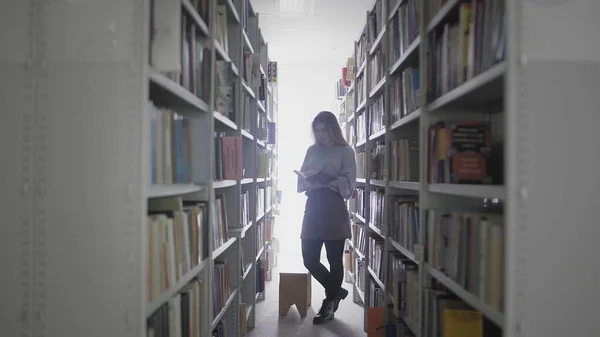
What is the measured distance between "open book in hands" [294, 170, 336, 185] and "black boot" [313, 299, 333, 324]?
900mm

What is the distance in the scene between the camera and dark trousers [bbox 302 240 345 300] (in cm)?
Result: 313

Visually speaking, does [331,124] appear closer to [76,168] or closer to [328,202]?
[328,202]

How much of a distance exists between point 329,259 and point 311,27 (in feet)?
9.71

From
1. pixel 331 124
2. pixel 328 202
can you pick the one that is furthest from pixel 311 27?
pixel 328 202

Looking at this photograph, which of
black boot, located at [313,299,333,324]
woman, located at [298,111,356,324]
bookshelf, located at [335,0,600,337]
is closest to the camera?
bookshelf, located at [335,0,600,337]

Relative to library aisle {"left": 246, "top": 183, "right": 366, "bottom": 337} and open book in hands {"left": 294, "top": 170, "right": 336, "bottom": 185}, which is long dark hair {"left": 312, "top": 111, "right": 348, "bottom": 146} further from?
library aisle {"left": 246, "top": 183, "right": 366, "bottom": 337}

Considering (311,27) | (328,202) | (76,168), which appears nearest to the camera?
(76,168)

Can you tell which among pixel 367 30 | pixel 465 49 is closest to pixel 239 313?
pixel 465 49

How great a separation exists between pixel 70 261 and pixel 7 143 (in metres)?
0.35

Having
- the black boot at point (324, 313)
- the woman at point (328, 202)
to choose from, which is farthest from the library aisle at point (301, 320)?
the woman at point (328, 202)

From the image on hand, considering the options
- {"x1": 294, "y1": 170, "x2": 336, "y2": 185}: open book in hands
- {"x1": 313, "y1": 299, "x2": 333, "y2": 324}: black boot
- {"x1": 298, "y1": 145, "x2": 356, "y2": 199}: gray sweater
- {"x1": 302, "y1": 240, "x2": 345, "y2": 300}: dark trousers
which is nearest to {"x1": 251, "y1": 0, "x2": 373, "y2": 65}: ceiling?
{"x1": 298, "y1": 145, "x2": 356, "y2": 199}: gray sweater

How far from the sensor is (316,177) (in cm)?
316

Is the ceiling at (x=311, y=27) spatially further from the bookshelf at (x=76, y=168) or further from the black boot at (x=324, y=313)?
the bookshelf at (x=76, y=168)

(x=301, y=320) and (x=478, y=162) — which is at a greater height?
(x=478, y=162)
